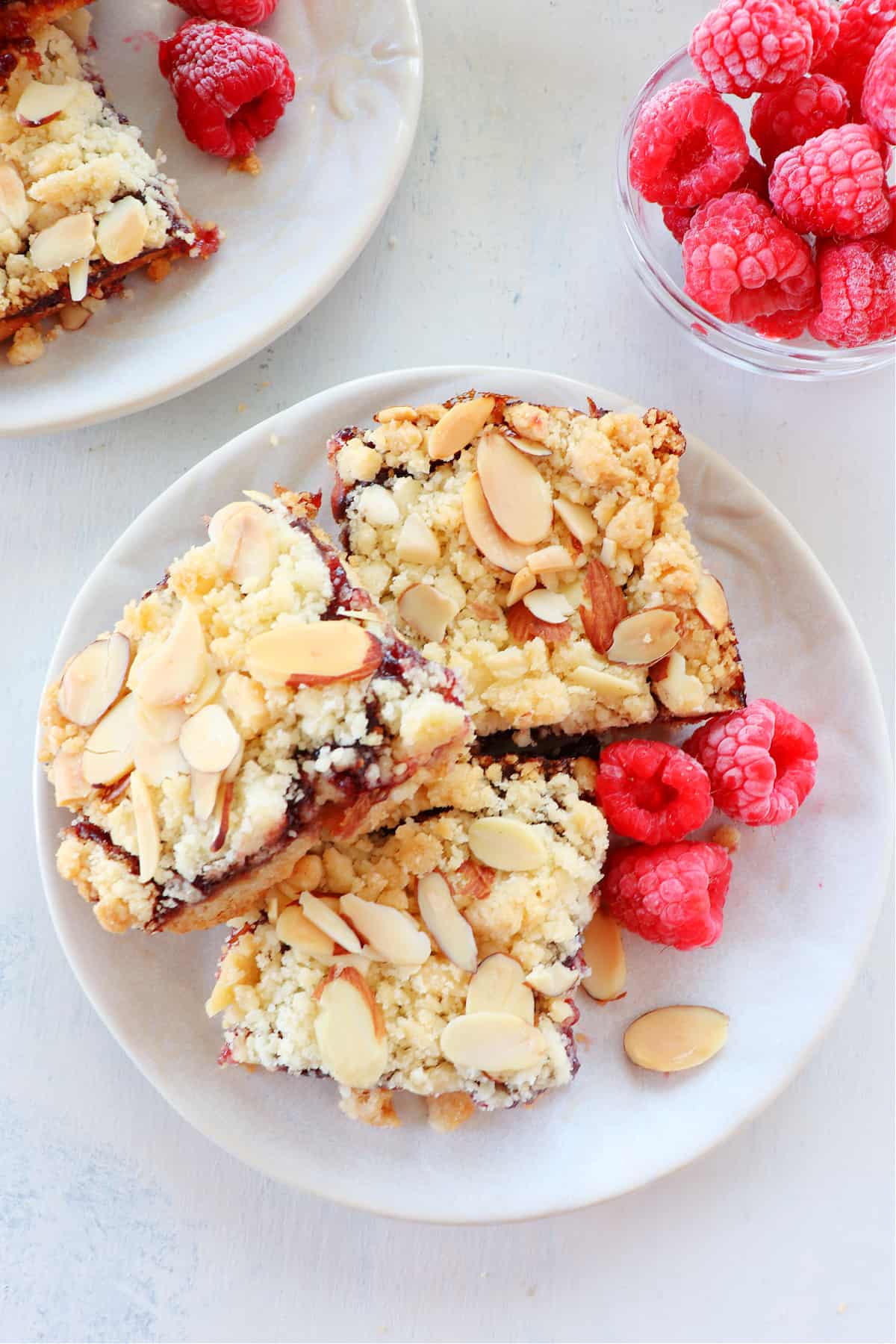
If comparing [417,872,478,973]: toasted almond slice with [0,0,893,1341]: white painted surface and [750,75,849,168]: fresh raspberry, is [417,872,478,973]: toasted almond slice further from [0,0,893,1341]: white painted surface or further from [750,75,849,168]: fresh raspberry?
[750,75,849,168]: fresh raspberry

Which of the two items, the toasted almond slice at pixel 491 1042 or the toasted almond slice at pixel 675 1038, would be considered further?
the toasted almond slice at pixel 675 1038

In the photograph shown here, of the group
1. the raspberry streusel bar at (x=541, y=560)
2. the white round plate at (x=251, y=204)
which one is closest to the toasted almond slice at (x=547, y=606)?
the raspberry streusel bar at (x=541, y=560)

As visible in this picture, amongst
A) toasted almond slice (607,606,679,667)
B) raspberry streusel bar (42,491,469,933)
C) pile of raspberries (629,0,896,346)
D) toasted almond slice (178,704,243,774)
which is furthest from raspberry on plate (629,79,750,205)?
toasted almond slice (178,704,243,774)

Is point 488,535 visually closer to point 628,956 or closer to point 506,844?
point 506,844

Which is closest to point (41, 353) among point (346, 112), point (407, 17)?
point (346, 112)

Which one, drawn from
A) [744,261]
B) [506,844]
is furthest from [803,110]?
[506,844]

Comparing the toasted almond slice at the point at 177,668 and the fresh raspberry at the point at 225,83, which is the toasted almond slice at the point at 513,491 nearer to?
the toasted almond slice at the point at 177,668
